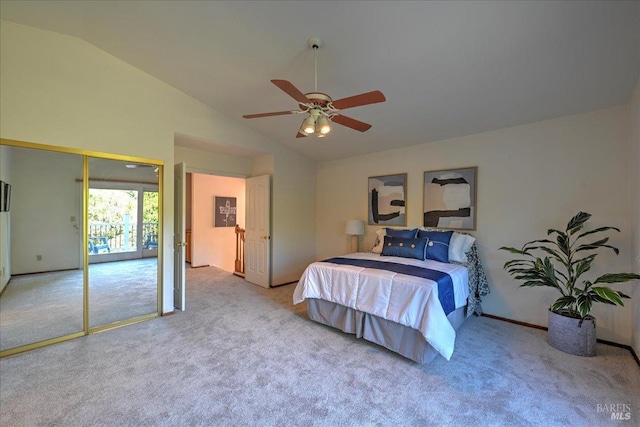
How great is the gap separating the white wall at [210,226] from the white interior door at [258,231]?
194 centimetres

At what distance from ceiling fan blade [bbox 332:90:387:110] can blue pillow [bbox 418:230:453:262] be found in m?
2.32

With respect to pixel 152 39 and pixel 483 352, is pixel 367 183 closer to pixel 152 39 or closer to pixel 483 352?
pixel 483 352

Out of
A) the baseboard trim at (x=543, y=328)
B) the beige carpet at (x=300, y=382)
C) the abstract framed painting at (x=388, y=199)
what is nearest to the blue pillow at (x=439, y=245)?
the abstract framed painting at (x=388, y=199)

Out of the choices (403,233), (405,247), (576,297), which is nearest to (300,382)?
(405,247)

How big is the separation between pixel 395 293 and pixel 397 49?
224 centimetres

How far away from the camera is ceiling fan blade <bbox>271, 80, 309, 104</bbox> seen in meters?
1.82

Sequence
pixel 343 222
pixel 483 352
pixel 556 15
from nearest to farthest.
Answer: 1. pixel 556 15
2. pixel 483 352
3. pixel 343 222

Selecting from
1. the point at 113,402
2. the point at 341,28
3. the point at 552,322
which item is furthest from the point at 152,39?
the point at 552,322

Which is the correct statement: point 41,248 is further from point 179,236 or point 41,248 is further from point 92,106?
point 92,106

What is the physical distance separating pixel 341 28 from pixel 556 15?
1.53 m

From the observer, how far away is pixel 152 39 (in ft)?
8.91

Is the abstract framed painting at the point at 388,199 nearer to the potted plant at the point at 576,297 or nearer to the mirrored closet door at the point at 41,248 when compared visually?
the potted plant at the point at 576,297

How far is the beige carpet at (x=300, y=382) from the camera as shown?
1.85 m

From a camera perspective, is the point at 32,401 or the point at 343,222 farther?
the point at 343,222
